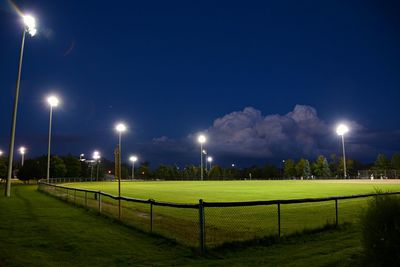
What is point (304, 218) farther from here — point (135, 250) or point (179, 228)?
point (135, 250)

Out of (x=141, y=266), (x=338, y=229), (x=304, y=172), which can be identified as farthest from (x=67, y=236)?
(x=304, y=172)

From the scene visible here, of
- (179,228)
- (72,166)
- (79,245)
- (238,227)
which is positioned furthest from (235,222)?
(72,166)

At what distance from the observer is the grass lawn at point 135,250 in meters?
7.97

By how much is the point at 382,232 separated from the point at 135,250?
5.82 metres

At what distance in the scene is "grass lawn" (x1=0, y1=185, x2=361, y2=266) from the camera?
7969 mm

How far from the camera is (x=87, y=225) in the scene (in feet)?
44.2

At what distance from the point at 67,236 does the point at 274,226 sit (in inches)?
283

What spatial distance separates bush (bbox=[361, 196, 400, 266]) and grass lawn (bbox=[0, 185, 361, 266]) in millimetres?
1045

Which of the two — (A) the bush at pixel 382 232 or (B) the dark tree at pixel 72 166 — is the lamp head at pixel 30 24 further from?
(B) the dark tree at pixel 72 166

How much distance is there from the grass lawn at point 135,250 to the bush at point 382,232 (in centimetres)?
105

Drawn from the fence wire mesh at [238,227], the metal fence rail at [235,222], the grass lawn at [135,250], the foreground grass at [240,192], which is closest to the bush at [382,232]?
the grass lawn at [135,250]

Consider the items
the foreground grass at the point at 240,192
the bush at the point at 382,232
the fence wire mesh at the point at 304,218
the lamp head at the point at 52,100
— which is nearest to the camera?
the bush at the point at 382,232

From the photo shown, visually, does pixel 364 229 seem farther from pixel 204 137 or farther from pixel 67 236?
pixel 204 137

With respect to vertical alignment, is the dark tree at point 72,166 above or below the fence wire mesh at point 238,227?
above
